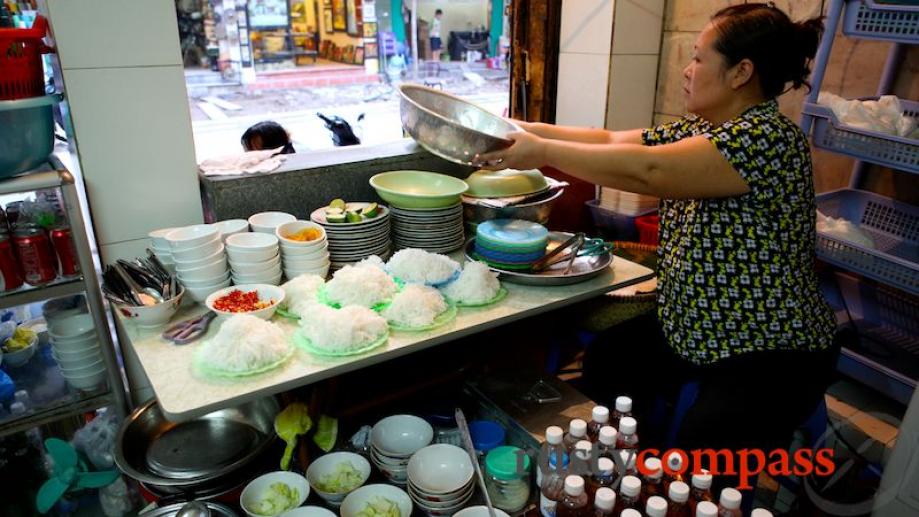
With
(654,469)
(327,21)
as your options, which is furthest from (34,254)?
(327,21)

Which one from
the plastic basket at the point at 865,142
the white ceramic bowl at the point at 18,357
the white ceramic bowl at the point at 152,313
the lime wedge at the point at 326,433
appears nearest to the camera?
the white ceramic bowl at the point at 152,313

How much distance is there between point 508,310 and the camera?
181cm

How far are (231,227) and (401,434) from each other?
2.92ft

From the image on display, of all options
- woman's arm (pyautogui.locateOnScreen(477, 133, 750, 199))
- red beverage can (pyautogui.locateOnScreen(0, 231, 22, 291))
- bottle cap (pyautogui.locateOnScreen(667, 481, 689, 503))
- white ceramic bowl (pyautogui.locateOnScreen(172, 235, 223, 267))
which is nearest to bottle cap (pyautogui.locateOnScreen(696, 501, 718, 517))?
bottle cap (pyautogui.locateOnScreen(667, 481, 689, 503))

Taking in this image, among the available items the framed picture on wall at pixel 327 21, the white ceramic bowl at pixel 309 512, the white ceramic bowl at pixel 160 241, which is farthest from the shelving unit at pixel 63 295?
the framed picture on wall at pixel 327 21

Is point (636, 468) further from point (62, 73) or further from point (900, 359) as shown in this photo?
point (62, 73)

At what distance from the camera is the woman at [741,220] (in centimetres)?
166

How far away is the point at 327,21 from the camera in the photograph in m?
5.70

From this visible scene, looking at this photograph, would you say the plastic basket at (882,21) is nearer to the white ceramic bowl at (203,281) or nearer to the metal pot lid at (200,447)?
the white ceramic bowl at (203,281)

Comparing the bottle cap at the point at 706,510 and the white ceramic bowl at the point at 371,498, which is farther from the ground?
the bottle cap at the point at 706,510

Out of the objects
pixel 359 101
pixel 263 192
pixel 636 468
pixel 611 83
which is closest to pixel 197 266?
pixel 263 192

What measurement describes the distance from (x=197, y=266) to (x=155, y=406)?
56cm

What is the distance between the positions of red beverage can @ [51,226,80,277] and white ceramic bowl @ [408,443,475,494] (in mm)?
1227

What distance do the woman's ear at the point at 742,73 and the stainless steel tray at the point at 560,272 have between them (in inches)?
27.1
